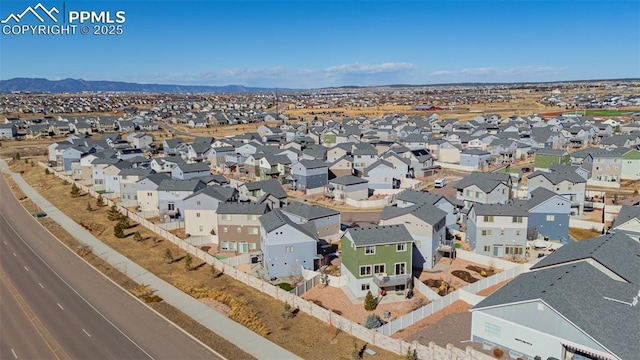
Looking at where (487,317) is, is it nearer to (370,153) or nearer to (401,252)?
(401,252)

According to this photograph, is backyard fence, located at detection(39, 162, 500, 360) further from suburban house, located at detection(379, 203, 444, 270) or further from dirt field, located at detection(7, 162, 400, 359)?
suburban house, located at detection(379, 203, 444, 270)

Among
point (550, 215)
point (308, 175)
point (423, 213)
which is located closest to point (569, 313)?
point (423, 213)

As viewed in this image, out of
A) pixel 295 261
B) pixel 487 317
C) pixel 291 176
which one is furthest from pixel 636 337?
pixel 291 176

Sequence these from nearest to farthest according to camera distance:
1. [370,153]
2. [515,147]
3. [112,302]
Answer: [112,302] → [370,153] → [515,147]

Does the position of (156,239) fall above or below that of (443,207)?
below

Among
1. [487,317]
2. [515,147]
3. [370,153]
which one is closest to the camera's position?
[487,317]

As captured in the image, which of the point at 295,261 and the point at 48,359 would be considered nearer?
the point at 48,359
